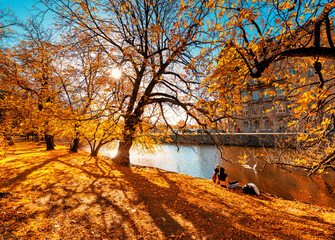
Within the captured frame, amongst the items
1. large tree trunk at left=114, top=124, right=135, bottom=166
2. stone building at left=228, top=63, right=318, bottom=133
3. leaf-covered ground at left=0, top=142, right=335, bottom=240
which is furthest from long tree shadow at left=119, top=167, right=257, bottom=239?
large tree trunk at left=114, top=124, right=135, bottom=166

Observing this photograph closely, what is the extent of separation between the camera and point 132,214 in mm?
4152

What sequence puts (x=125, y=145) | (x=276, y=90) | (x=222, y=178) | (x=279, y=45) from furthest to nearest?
1. (x=125, y=145)
2. (x=222, y=178)
3. (x=276, y=90)
4. (x=279, y=45)

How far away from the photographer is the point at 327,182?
11.1 meters

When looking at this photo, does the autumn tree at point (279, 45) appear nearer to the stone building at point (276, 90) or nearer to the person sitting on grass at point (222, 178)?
the stone building at point (276, 90)

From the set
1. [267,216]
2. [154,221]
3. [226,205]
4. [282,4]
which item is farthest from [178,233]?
[282,4]

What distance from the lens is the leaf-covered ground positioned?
3316 mm

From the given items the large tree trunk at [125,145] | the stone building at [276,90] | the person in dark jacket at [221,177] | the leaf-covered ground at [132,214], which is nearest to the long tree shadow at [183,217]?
the leaf-covered ground at [132,214]

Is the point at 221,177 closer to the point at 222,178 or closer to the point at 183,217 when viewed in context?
the point at 222,178

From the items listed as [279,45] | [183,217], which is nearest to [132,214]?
[183,217]

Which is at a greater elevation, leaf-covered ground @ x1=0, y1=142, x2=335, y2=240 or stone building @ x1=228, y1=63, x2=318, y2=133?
stone building @ x1=228, y1=63, x2=318, y2=133

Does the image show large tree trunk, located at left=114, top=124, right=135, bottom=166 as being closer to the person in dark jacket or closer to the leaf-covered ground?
the leaf-covered ground

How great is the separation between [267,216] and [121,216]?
4.48m

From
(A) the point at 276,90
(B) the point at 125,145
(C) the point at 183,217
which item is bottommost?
(C) the point at 183,217

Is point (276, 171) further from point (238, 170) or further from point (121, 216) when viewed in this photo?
point (121, 216)
